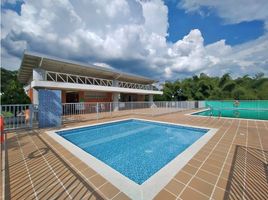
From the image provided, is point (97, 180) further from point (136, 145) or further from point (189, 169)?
point (136, 145)

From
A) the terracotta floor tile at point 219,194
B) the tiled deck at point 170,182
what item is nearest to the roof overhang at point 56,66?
the tiled deck at point 170,182

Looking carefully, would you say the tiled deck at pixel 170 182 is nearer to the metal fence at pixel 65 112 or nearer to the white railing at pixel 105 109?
the metal fence at pixel 65 112

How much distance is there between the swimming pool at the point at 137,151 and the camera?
286cm

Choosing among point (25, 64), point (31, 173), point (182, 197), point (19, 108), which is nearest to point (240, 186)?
point (182, 197)

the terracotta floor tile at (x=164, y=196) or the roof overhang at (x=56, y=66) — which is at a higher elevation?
the roof overhang at (x=56, y=66)

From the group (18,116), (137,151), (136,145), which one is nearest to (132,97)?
(18,116)

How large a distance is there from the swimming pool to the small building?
744 cm

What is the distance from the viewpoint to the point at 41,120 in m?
7.98

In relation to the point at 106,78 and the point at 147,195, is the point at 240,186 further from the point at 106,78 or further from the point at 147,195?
the point at 106,78

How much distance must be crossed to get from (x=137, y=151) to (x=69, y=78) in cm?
1507

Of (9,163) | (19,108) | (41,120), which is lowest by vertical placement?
(9,163)

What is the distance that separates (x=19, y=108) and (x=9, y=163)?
5886mm

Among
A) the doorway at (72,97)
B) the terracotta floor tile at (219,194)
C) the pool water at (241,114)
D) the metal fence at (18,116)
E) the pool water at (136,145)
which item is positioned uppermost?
the doorway at (72,97)

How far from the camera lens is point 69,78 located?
17.1 metres
